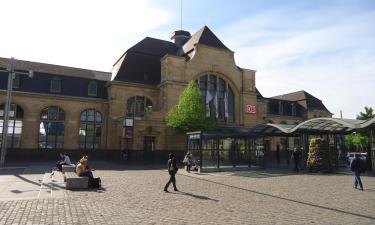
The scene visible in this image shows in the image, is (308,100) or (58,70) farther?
(308,100)

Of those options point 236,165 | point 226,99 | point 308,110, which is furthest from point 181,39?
point 236,165

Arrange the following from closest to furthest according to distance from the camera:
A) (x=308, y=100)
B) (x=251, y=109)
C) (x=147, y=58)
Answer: (x=147, y=58) < (x=251, y=109) < (x=308, y=100)

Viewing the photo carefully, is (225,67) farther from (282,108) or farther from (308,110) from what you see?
(308,110)

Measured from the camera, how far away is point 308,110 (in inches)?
2215

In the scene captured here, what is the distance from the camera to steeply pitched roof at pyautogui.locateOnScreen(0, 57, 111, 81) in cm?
→ 3741

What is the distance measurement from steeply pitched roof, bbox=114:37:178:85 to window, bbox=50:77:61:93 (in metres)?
6.36

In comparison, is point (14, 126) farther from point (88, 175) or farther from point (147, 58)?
point (88, 175)

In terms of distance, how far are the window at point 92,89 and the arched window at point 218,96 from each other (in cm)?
1262

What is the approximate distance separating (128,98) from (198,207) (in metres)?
29.1

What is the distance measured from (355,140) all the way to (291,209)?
53620 mm

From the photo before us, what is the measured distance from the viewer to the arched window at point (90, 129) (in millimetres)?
36625

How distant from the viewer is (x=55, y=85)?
119 feet

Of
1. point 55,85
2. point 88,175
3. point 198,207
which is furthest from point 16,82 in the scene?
point 198,207

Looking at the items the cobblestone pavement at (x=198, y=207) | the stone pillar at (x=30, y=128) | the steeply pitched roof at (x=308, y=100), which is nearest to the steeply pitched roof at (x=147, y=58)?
the stone pillar at (x=30, y=128)
